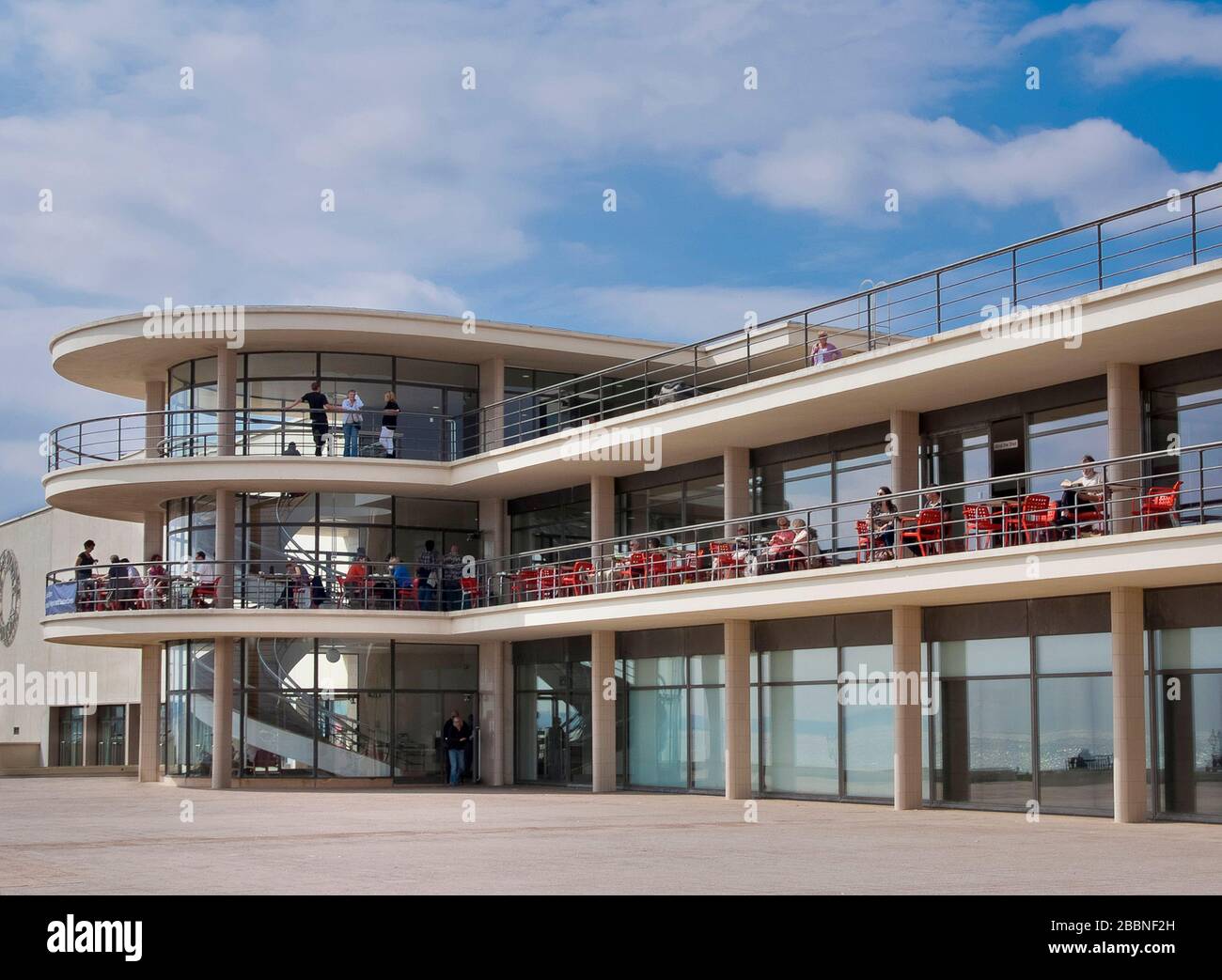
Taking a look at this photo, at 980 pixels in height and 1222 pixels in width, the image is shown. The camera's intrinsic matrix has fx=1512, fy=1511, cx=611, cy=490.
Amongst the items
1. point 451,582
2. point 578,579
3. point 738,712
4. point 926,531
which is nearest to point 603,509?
point 578,579

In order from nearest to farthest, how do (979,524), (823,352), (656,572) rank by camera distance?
(979,524) → (823,352) → (656,572)

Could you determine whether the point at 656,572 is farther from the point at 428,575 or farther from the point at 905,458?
the point at 428,575

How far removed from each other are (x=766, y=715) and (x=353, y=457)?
34.8 feet

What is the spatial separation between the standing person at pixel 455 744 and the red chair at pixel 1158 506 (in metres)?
16.5

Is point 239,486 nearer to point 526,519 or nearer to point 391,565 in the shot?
point 391,565

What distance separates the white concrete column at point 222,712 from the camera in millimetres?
31609

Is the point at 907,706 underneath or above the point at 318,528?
underneath

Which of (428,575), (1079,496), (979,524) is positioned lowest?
Result: (428,575)

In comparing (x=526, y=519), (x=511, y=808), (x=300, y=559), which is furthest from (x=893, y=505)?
(x=300, y=559)

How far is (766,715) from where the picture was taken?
89.2 feet

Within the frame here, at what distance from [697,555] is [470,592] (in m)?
7.96

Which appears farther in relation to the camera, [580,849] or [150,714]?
[150,714]

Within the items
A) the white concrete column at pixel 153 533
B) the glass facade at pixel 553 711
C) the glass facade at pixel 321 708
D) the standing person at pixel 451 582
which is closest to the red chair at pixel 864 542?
the glass facade at pixel 553 711

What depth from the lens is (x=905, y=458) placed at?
24.5 meters
